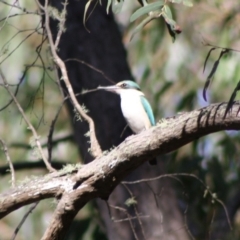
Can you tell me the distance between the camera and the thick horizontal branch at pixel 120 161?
2.54 metres

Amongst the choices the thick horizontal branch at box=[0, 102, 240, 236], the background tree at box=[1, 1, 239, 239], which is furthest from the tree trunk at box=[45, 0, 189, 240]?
the thick horizontal branch at box=[0, 102, 240, 236]

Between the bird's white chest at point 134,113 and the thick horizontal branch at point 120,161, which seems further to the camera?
the bird's white chest at point 134,113

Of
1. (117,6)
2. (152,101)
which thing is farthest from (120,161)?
(152,101)

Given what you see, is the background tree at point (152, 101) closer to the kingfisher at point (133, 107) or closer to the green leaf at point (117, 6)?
the kingfisher at point (133, 107)

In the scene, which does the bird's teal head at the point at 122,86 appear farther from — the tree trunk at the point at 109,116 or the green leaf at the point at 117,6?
the green leaf at the point at 117,6

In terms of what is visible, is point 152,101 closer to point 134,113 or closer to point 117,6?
point 134,113

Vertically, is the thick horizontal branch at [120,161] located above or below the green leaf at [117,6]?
below

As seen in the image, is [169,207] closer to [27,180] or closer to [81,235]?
[81,235]

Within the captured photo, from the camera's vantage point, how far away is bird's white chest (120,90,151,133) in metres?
4.48

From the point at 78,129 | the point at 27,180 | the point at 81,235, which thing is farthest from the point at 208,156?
the point at 27,180

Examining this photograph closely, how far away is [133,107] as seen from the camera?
4598mm

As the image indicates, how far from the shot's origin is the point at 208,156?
19.4 feet

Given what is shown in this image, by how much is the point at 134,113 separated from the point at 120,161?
1.82 metres

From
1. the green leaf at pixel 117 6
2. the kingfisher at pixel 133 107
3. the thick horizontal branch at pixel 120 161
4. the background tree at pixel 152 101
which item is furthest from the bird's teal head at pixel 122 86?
Answer: the green leaf at pixel 117 6
